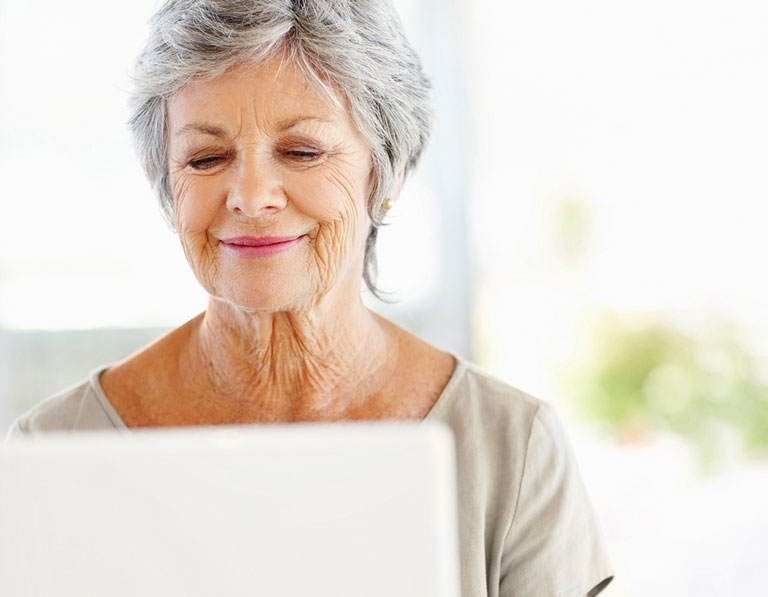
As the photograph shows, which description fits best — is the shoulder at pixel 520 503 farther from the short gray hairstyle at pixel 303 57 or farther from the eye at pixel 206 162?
the eye at pixel 206 162

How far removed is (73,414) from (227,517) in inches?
32.6

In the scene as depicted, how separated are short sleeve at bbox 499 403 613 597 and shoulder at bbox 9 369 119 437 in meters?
0.56

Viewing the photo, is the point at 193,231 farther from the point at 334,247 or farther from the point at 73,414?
the point at 73,414

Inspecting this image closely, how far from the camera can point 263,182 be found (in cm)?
114

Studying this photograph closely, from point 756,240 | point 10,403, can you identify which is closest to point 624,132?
point 756,240

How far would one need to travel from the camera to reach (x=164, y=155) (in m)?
1.26

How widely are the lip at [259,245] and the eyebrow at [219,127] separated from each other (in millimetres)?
129

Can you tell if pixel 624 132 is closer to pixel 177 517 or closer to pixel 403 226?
pixel 403 226

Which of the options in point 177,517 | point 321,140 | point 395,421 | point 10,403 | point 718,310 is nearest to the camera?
point 177,517

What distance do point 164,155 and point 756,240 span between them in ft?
11.3

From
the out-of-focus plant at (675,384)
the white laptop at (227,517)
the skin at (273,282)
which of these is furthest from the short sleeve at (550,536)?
the out-of-focus plant at (675,384)

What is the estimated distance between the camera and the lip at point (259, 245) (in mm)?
1176

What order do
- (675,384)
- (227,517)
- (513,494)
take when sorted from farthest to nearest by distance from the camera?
(675,384) < (513,494) < (227,517)

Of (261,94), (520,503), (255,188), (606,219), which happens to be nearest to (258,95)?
(261,94)
